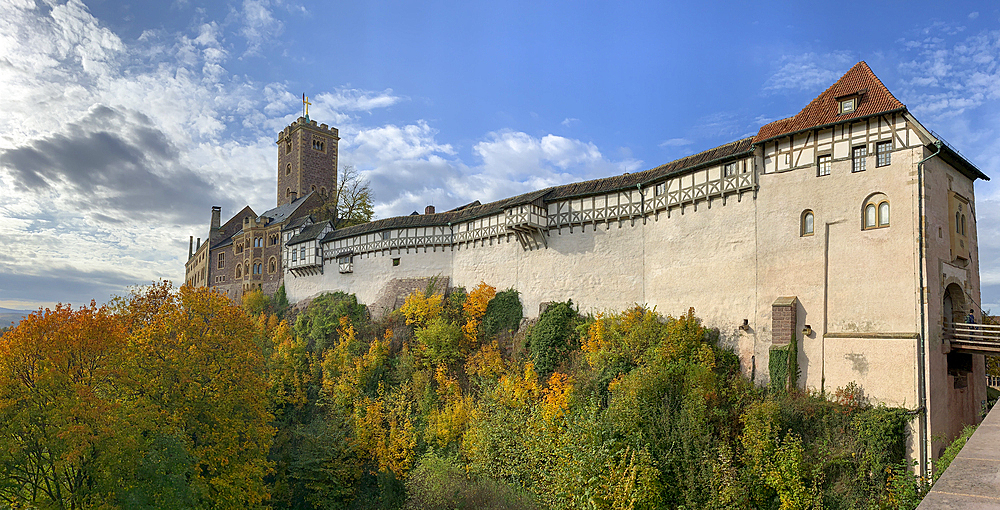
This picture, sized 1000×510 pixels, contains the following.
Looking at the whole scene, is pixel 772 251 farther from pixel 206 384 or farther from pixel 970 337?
pixel 206 384

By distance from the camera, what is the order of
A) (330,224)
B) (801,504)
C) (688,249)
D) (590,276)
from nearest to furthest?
(801,504), (688,249), (590,276), (330,224)

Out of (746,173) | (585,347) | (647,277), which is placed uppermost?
(746,173)

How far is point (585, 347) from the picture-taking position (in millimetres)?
28750

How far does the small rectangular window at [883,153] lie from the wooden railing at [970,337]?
20.8ft

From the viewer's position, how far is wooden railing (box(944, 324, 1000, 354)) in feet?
67.7

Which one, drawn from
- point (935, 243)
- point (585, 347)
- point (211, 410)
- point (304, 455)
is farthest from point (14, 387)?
point (935, 243)

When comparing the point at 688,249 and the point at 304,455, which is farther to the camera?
the point at 304,455

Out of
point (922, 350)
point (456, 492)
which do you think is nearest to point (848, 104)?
point (922, 350)

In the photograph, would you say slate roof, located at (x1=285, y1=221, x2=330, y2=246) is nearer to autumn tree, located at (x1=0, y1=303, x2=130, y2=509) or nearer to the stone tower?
the stone tower

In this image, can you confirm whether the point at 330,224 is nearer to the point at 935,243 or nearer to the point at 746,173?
the point at 746,173

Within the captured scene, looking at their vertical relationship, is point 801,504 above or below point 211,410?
below

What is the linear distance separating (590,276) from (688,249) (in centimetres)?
599

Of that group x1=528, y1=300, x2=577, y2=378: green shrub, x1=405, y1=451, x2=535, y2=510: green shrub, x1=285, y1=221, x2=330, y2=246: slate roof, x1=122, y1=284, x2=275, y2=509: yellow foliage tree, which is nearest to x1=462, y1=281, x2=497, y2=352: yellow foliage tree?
x1=528, y1=300, x2=577, y2=378: green shrub

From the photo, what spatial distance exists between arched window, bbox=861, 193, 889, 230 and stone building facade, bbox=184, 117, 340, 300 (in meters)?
43.3
